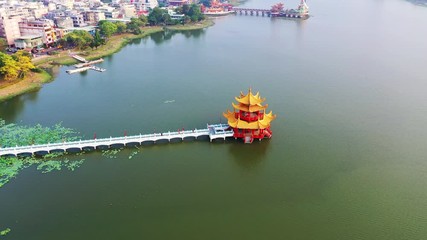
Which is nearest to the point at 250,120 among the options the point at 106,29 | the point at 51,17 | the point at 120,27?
the point at 106,29

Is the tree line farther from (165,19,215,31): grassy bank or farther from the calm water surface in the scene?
the calm water surface

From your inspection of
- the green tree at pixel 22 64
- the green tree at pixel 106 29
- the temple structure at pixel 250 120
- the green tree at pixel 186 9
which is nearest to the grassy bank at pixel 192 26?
the green tree at pixel 186 9

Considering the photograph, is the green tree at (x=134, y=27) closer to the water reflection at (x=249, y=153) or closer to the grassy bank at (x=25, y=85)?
the grassy bank at (x=25, y=85)

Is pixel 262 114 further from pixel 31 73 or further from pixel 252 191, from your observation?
pixel 31 73

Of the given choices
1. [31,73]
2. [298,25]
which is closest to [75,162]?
[31,73]

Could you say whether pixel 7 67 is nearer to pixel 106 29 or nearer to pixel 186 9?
pixel 106 29

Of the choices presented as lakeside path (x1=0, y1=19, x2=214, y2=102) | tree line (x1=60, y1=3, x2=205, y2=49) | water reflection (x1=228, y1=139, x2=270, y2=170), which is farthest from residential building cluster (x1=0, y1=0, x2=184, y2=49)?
water reflection (x1=228, y1=139, x2=270, y2=170)

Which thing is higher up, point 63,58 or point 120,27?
point 120,27
